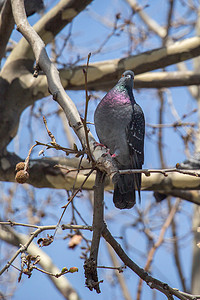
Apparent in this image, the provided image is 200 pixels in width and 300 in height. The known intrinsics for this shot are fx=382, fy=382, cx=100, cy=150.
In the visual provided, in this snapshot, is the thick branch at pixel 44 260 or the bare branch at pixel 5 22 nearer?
the bare branch at pixel 5 22

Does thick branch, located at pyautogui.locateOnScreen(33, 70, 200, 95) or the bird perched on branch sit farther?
thick branch, located at pyautogui.locateOnScreen(33, 70, 200, 95)

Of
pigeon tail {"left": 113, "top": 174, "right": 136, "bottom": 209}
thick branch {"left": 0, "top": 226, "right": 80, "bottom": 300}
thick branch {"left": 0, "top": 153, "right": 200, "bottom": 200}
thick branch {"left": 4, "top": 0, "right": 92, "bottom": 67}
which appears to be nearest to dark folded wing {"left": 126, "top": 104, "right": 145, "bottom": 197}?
pigeon tail {"left": 113, "top": 174, "right": 136, "bottom": 209}

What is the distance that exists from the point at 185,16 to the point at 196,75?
11.7ft

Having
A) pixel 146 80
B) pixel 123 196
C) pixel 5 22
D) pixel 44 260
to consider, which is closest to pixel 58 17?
pixel 5 22

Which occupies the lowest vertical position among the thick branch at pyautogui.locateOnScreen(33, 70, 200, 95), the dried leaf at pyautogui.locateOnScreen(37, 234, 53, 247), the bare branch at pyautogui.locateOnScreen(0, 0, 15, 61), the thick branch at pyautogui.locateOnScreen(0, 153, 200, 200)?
the dried leaf at pyautogui.locateOnScreen(37, 234, 53, 247)

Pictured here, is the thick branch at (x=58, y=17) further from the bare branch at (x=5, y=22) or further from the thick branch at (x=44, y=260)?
the thick branch at (x=44, y=260)

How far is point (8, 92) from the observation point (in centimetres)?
341

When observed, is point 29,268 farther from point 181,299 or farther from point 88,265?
point 181,299

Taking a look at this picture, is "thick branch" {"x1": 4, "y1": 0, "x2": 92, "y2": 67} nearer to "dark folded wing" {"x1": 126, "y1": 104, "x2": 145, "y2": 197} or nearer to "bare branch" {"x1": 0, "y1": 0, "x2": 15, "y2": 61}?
"bare branch" {"x1": 0, "y1": 0, "x2": 15, "y2": 61}

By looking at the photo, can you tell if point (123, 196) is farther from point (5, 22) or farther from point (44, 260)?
point (44, 260)

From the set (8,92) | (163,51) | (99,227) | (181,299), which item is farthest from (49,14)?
(181,299)

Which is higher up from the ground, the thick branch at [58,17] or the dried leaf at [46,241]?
the thick branch at [58,17]

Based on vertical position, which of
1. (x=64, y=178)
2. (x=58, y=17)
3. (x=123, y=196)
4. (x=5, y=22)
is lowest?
(x=123, y=196)

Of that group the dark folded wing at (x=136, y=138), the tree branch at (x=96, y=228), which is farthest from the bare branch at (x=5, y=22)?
the tree branch at (x=96, y=228)
